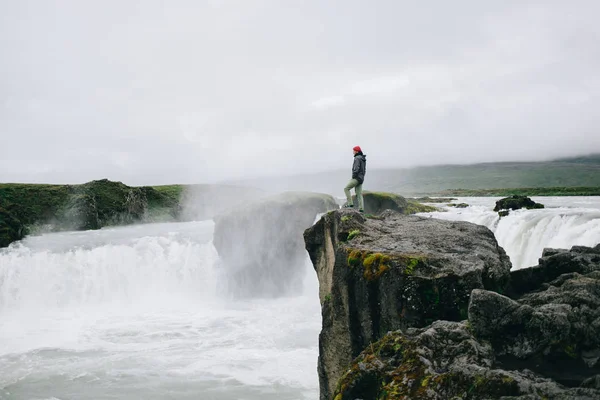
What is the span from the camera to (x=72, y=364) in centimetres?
2039

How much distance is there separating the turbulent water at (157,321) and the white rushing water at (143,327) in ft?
0.23

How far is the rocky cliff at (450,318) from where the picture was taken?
5266mm

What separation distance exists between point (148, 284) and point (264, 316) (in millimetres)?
11026

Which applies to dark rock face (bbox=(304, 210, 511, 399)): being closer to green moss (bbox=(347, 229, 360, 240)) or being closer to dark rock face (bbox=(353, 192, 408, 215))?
green moss (bbox=(347, 229, 360, 240))

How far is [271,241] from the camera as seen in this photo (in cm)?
3231

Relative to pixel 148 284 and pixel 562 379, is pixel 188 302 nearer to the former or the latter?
pixel 148 284

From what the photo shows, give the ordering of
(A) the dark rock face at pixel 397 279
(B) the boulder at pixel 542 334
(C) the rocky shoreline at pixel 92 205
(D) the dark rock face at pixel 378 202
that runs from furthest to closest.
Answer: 1. (C) the rocky shoreline at pixel 92 205
2. (D) the dark rock face at pixel 378 202
3. (A) the dark rock face at pixel 397 279
4. (B) the boulder at pixel 542 334

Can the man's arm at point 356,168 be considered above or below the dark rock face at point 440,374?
above

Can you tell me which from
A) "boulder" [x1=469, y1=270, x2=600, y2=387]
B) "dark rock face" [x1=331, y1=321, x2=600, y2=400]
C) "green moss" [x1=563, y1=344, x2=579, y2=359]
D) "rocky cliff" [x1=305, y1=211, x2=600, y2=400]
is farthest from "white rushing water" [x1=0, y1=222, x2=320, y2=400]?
"green moss" [x1=563, y1=344, x2=579, y2=359]

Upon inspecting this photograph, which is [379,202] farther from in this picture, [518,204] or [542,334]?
[542,334]

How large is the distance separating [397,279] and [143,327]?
21672 millimetres

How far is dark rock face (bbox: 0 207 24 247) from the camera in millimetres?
37281

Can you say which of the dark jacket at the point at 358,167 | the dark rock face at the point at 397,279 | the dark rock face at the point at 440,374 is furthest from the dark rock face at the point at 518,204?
the dark rock face at the point at 440,374

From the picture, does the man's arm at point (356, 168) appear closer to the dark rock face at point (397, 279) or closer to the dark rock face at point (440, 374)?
the dark rock face at point (397, 279)
